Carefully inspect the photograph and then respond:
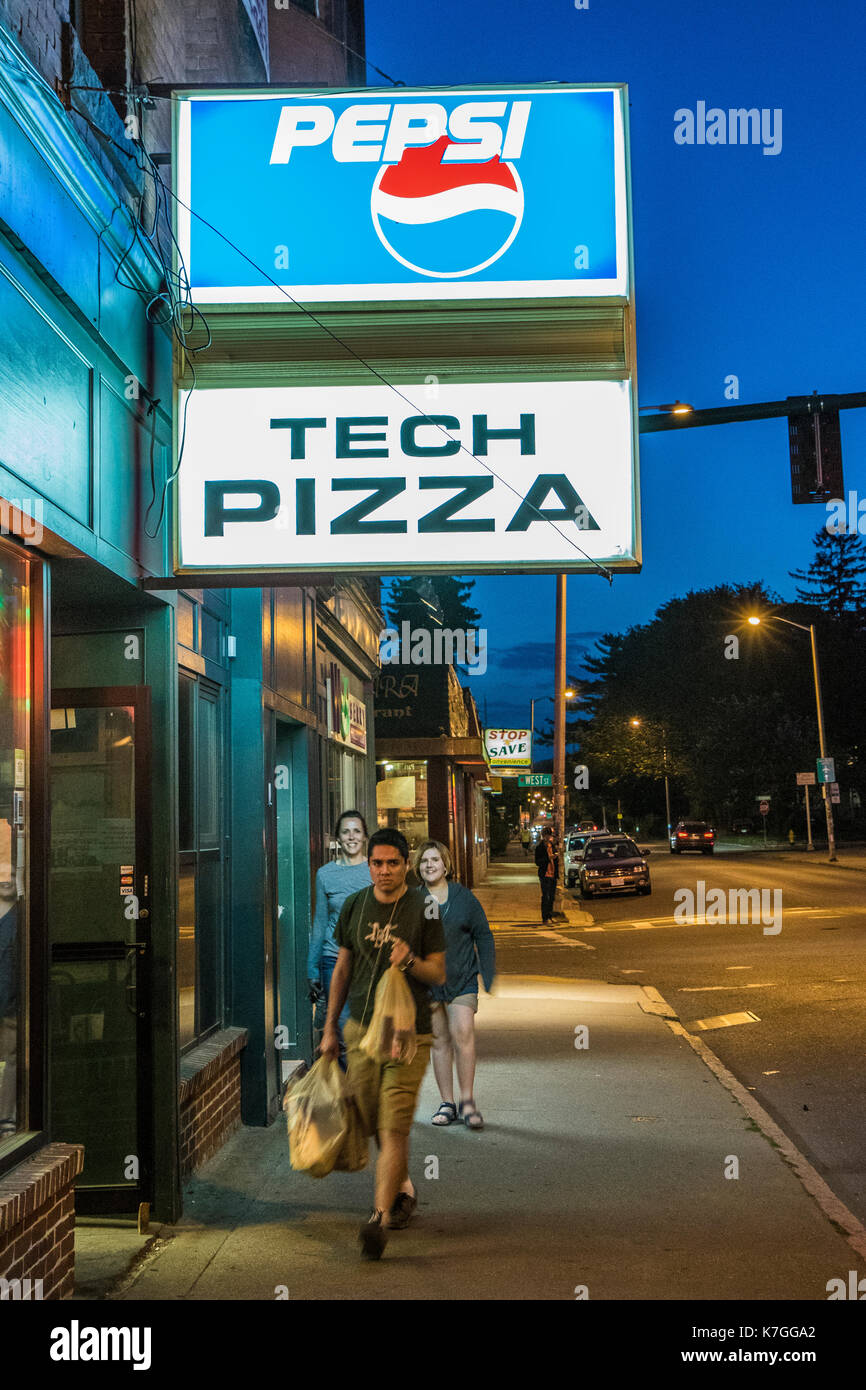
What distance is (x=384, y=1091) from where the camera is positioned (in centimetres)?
573

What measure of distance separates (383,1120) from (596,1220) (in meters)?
1.23

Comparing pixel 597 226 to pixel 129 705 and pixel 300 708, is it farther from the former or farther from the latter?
pixel 300 708

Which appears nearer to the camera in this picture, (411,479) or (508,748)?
(411,479)

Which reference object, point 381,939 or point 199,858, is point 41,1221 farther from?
point 199,858

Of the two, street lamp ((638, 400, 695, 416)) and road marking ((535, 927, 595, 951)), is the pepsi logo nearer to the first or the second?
street lamp ((638, 400, 695, 416))

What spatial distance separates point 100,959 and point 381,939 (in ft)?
5.22

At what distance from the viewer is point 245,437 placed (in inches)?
247

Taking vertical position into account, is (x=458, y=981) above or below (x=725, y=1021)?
Answer: above

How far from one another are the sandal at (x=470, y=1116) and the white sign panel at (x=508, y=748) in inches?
1513

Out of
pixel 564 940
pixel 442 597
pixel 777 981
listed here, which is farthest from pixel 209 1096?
pixel 442 597

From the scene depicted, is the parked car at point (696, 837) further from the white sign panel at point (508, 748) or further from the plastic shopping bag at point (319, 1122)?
the plastic shopping bag at point (319, 1122)

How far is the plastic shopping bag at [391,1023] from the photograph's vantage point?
571cm

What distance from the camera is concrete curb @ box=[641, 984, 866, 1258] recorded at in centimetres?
599

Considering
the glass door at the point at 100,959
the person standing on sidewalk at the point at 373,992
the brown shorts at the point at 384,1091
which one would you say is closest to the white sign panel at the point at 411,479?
the glass door at the point at 100,959
